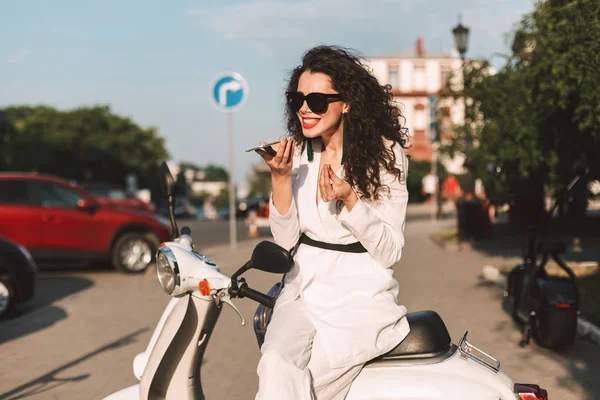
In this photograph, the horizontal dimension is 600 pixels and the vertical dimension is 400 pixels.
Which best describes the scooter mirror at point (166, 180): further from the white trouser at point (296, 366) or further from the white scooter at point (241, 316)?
the white trouser at point (296, 366)

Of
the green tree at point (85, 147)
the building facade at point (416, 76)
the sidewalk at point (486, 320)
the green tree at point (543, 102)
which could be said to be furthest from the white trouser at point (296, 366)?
the building facade at point (416, 76)

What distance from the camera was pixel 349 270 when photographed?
2621 mm

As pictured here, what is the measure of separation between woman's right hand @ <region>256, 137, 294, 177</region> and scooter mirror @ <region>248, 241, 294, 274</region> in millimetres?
277

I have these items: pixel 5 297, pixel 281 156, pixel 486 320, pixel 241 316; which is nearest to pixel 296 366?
pixel 241 316

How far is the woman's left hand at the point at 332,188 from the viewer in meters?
2.46

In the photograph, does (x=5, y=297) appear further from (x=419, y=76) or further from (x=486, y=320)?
(x=419, y=76)

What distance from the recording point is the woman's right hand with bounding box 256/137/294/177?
97.9 inches

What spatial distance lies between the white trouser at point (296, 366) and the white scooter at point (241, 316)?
70mm

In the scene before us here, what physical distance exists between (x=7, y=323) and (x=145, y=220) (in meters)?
4.78

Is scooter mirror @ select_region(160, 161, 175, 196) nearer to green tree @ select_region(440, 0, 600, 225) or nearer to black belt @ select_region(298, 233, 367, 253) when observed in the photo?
black belt @ select_region(298, 233, 367, 253)

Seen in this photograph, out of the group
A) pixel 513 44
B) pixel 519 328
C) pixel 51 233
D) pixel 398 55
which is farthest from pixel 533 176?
pixel 398 55

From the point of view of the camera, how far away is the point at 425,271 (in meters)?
11.8

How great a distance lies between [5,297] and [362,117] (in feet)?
20.9

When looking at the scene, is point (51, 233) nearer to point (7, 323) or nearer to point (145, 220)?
point (145, 220)
